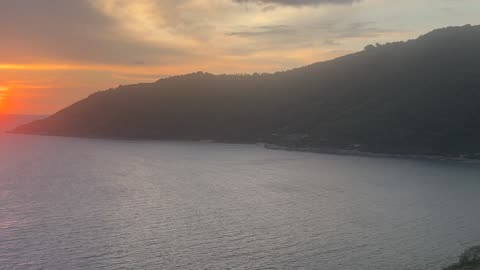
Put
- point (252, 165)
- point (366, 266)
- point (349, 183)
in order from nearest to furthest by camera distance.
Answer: point (366, 266)
point (349, 183)
point (252, 165)

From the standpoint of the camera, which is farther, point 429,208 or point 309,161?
point 309,161

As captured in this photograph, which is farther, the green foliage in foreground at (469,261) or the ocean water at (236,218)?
the ocean water at (236,218)

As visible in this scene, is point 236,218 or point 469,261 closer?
point 469,261

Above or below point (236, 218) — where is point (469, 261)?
above

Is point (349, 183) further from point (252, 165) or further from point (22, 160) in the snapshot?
point (22, 160)

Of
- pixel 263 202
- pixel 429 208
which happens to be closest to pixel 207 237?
pixel 263 202

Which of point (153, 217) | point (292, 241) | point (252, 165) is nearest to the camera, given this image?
point (292, 241)

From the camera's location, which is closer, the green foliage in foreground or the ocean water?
the green foliage in foreground
